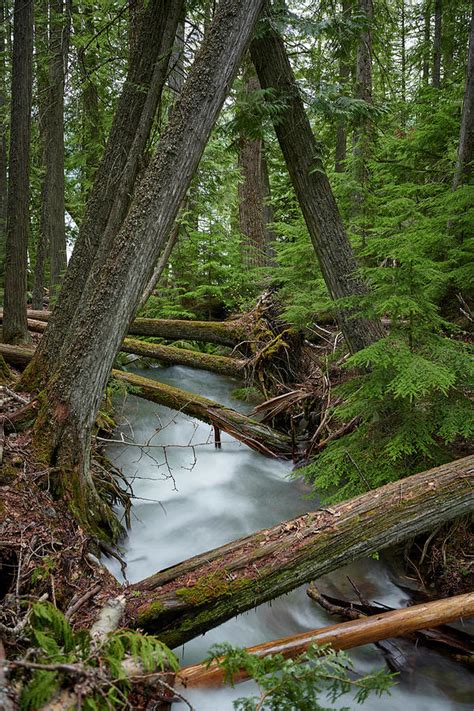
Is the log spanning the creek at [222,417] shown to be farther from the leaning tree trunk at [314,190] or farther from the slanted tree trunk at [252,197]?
the slanted tree trunk at [252,197]

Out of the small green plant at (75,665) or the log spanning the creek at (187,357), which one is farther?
the log spanning the creek at (187,357)

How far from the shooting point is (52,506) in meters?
3.55

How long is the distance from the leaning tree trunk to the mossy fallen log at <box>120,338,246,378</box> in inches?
117

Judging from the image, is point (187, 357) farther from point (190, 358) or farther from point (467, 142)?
point (467, 142)

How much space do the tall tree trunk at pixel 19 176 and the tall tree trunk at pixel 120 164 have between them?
7.48 ft

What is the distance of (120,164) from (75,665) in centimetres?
454

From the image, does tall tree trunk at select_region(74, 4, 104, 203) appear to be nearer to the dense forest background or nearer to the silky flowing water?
the dense forest background

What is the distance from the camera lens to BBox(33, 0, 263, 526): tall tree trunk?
12.6 feet

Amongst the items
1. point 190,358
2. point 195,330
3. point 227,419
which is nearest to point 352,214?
point 195,330

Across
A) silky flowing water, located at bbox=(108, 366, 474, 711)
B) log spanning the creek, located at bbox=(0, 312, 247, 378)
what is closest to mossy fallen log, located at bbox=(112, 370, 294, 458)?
silky flowing water, located at bbox=(108, 366, 474, 711)

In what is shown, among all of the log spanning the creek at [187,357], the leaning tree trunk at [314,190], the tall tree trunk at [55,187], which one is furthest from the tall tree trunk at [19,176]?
the tall tree trunk at [55,187]

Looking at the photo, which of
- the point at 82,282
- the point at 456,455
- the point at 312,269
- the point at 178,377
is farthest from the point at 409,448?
the point at 178,377

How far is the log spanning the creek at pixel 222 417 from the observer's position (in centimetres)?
627

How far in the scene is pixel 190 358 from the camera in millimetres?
8672
